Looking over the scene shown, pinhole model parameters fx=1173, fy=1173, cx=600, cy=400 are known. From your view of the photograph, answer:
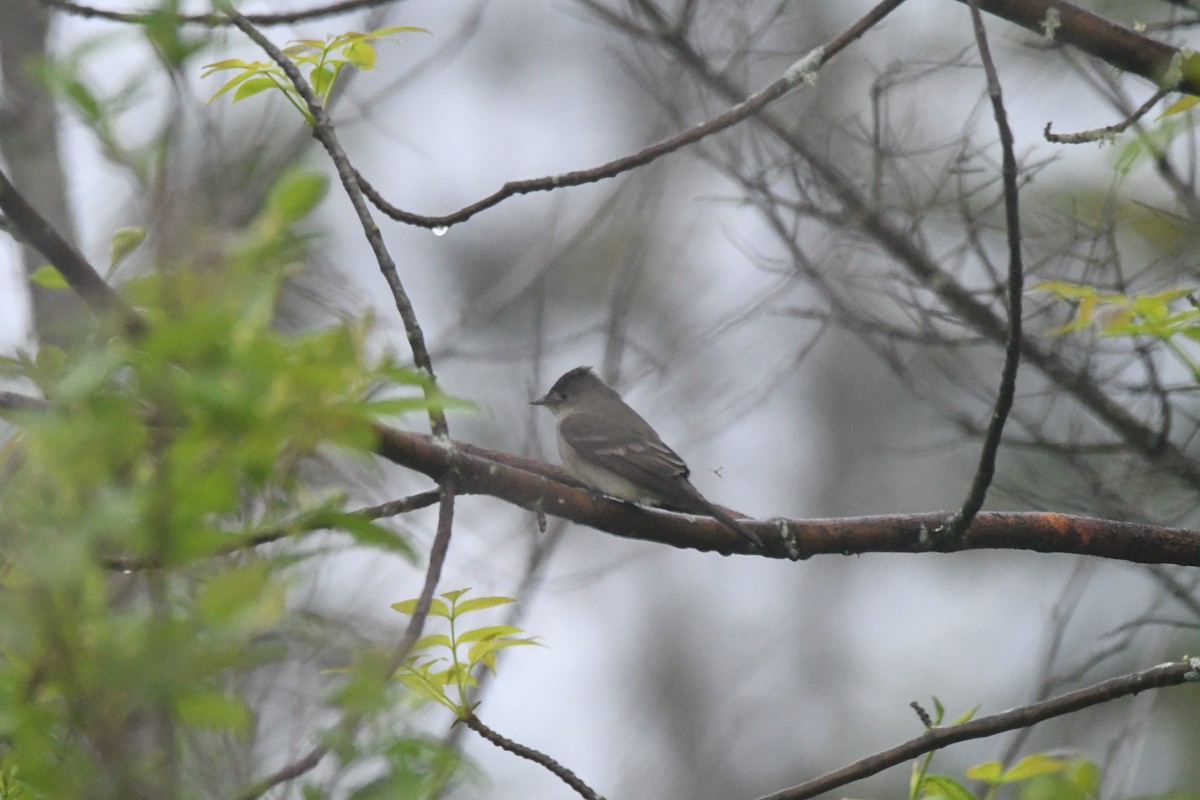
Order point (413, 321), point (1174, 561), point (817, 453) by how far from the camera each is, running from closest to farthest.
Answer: point (413, 321) < point (1174, 561) < point (817, 453)

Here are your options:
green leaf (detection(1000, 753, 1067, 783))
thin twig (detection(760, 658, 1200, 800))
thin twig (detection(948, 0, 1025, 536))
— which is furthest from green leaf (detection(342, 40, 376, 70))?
green leaf (detection(1000, 753, 1067, 783))

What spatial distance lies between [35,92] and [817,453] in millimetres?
10704

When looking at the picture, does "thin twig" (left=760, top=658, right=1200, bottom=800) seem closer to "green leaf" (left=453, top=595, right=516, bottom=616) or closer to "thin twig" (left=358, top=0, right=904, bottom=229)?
"green leaf" (left=453, top=595, right=516, bottom=616)

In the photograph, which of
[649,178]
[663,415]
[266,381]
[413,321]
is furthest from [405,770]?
[663,415]

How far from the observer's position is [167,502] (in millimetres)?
1189

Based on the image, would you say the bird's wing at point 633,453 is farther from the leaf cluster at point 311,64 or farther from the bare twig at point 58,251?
the bare twig at point 58,251

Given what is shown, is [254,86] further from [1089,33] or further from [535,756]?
[1089,33]

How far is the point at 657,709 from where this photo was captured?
13.2 meters

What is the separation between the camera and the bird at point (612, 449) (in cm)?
520

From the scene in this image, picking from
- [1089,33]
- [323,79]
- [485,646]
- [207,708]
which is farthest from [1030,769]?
[323,79]

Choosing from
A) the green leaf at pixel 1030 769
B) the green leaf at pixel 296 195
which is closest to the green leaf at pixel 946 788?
the green leaf at pixel 1030 769

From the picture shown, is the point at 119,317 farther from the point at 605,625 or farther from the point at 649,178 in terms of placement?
the point at 605,625

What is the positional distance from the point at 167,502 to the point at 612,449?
4430 mm

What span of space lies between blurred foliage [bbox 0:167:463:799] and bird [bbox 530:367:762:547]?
3.48 meters
